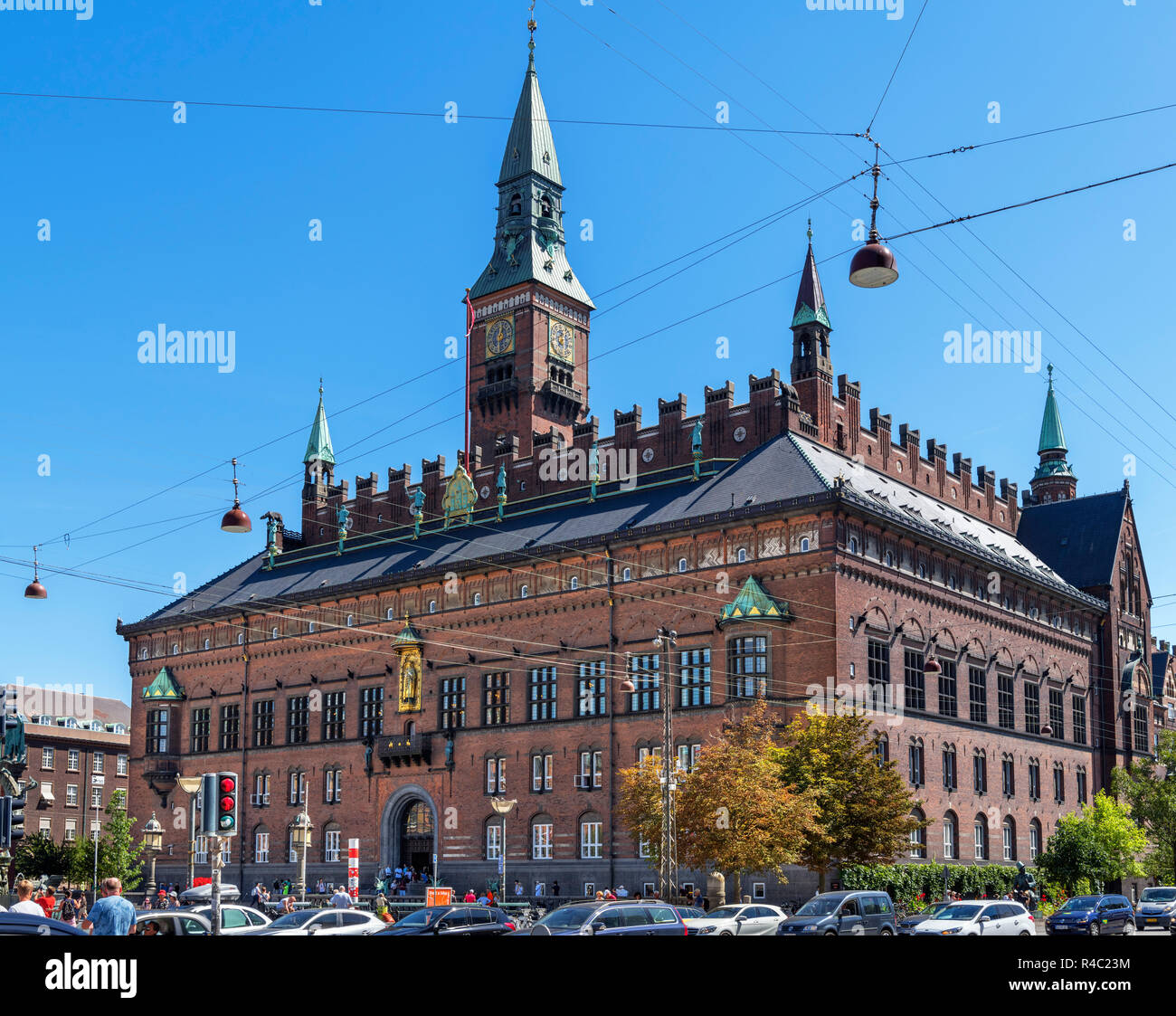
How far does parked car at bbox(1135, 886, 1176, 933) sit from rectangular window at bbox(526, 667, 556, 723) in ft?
86.0

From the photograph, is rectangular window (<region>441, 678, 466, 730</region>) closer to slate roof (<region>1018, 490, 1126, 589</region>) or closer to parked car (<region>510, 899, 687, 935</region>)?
slate roof (<region>1018, 490, 1126, 589</region>)

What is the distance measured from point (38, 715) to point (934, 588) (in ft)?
275

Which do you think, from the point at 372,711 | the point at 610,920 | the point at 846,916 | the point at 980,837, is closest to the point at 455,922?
the point at 610,920

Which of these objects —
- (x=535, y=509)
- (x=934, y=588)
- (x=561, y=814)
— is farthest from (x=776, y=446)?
(x=561, y=814)

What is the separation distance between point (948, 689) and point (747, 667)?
1109cm

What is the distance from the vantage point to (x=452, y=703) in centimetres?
6431

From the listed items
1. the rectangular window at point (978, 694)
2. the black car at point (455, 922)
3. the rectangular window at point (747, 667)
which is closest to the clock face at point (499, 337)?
the rectangular window at point (747, 667)

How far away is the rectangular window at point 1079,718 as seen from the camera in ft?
226

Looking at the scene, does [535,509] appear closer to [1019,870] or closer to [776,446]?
[776,446]

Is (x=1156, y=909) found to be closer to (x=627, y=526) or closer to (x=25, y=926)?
(x=627, y=526)

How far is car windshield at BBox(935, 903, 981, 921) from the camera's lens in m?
31.1

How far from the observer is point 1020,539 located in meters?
76.2

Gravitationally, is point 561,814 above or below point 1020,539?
below
